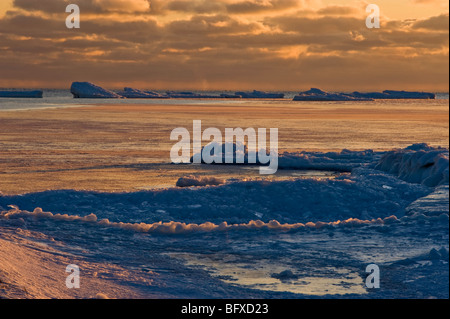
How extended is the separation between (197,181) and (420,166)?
4.64m

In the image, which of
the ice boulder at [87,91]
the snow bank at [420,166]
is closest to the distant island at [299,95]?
the ice boulder at [87,91]

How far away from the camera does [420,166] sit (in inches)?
471

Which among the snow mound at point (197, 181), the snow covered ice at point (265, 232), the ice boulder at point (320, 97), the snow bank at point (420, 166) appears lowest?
the snow covered ice at point (265, 232)

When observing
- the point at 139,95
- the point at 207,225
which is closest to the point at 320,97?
the point at 139,95

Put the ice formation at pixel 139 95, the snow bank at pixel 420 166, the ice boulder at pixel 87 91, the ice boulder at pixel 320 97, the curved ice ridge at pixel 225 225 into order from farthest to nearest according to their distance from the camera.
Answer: the ice formation at pixel 139 95 < the ice boulder at pixel 87 91 < the ice boulder at pixel 320 97 < the snow bank at pixel 420 166 < the curved ice ridge at pixel 225 225

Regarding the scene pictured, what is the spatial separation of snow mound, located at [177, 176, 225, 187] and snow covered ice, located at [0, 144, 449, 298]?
0.8 inches

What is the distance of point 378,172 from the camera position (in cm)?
1321

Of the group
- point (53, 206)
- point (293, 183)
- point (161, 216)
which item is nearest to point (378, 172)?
point (293, 183)

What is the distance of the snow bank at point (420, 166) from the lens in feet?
36.6

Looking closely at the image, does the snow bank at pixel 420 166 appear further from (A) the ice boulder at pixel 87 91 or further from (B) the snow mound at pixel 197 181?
(A) the ice boulder at pixel 87 91

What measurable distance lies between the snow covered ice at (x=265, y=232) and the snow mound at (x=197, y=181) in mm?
21

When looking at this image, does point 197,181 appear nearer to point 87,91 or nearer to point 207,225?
point 207,225
